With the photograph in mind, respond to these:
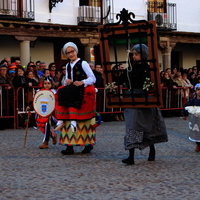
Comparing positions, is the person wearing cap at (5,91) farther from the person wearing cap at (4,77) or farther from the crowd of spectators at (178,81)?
the crowd of spectators at (178,81)

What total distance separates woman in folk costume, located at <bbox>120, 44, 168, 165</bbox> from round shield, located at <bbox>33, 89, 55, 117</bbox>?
7.53ft

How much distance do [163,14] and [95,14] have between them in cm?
384

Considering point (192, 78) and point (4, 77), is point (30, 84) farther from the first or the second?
point (192, 78)

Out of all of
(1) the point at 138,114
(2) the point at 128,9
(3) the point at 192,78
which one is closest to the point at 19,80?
(1) the point at 138,114

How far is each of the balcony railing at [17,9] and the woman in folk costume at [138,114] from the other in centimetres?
1313

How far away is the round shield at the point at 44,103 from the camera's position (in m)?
9.91

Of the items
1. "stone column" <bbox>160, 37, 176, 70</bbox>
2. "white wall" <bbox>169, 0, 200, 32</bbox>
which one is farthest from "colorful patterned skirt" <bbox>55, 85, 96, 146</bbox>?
"white wall" <bbox>169, 0, 200, 32</bbox>

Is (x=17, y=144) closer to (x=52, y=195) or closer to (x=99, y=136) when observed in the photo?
(x=99, y=136)

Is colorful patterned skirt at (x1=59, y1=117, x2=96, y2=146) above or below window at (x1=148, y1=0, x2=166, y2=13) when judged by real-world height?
→ below

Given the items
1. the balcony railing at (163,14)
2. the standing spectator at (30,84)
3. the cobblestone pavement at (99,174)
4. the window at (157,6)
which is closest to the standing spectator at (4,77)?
the standing spectator at (30,84)

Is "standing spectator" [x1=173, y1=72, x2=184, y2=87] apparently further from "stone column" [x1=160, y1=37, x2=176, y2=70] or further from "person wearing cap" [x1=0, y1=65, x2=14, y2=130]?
"stone column" [x1=160, y1=37, x2=176, y2=70]

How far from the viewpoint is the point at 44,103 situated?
32.8 feet

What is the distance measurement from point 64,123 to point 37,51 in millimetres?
14795

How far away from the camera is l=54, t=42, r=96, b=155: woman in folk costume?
880 centimetres
